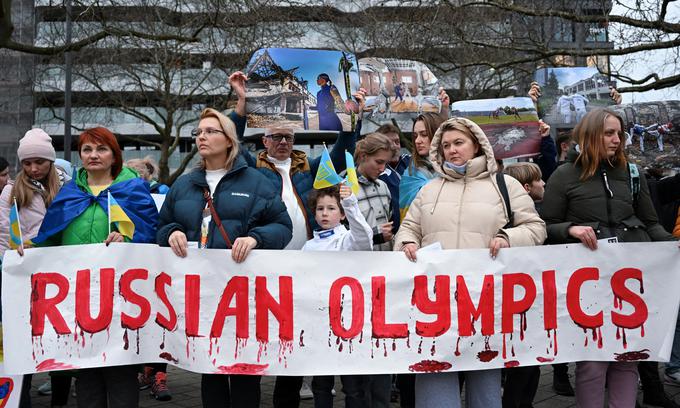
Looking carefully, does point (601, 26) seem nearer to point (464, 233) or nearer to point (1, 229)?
point (464, 233)

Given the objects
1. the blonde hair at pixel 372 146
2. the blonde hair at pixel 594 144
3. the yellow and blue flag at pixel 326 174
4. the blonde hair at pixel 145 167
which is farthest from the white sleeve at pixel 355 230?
the blonde hair at pixel 145 167

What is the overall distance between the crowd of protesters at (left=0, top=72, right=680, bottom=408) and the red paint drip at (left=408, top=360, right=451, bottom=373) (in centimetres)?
6

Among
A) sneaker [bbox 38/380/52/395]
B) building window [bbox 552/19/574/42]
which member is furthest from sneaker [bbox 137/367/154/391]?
building window [bbox 552/19/574/42]

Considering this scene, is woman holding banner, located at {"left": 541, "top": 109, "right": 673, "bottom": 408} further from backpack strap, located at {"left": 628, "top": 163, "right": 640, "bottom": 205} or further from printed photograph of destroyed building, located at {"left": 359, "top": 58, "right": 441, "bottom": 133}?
printed photograph of destroyed building, located at {"left": 359, "top": 58, "right": 441, "bottom": 133}

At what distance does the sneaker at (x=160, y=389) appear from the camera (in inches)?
201

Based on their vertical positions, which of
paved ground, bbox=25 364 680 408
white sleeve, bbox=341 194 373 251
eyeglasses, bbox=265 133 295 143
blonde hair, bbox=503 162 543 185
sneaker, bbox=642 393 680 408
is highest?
eyeglasses, bbox=265 133 295 143

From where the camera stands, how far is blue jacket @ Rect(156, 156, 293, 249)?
11.6 feet

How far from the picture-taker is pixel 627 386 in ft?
12.1

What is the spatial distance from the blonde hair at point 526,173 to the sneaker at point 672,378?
1.94 metres

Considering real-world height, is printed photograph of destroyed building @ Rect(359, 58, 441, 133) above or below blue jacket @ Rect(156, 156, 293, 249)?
above

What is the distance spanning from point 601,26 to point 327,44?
11.4 metres

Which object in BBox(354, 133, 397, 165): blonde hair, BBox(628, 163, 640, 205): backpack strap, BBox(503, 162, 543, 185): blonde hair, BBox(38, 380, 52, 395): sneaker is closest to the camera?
BBox(628, 163, 640, 205): backpack strap

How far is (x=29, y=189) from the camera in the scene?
4250 mm

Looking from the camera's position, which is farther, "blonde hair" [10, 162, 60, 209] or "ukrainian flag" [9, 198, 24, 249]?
"blonde hair" [10, 162, 60, 209]
